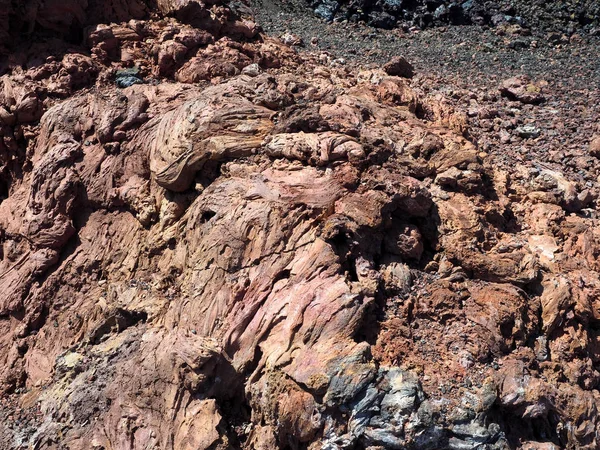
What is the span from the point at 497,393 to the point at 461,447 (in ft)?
3.10

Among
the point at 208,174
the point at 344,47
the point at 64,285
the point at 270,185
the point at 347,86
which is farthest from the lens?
the point at 344,47

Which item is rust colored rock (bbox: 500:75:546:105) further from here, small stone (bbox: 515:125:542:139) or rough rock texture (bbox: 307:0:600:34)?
rough rock texture (bbox: 307:0:600:34)

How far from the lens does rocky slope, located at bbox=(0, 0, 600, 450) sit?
7.62m

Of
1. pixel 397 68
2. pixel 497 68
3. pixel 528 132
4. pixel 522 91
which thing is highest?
pixel 397 68

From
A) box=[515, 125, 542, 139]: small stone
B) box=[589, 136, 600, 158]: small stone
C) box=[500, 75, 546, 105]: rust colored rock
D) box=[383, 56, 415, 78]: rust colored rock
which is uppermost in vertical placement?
box=[383, 56, 415, 78]: rust colored rock

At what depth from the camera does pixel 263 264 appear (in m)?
8.36

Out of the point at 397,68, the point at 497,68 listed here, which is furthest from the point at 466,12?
the point at 397,68

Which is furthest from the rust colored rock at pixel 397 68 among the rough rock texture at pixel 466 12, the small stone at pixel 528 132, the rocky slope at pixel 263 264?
the rough rock texture at pixel 466 12

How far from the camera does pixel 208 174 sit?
31.6 feet

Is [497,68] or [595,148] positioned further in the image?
[497,68]

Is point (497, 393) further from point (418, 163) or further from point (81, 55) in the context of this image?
point (81, 55)

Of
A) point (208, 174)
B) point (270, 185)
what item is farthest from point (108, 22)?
point (270, 185)

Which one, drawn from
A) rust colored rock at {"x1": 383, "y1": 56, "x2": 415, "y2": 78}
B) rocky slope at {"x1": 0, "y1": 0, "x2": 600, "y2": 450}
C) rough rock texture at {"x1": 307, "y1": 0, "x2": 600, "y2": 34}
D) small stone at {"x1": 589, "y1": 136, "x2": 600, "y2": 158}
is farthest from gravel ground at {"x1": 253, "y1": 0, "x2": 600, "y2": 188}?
rocky slope at {"x1": 0, "y1": 0, "x2": 600, "y2": 450}

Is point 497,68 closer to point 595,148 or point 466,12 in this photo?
point 466,12
